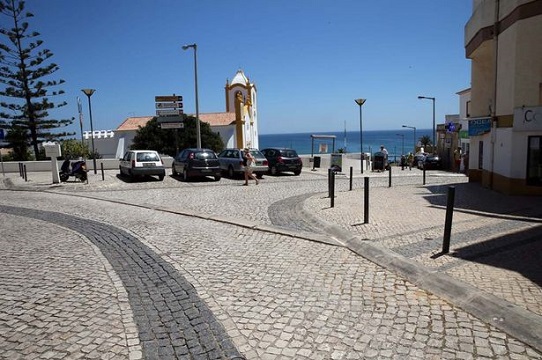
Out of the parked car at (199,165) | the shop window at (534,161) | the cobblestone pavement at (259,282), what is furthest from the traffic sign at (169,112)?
the shop window at (534,161)

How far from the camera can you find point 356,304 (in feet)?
14.7

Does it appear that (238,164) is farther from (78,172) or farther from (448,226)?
(448,226)

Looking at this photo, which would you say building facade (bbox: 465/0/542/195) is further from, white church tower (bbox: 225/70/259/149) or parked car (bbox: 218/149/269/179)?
white church tower (bbox: 225/70/259/149)

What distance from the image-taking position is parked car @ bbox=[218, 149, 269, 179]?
20516 millimetres

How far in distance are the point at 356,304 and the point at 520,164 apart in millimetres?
10845

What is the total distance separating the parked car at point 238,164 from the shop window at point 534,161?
11.8m

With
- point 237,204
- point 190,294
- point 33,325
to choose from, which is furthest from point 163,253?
point 237,204

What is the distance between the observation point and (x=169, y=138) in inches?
1930

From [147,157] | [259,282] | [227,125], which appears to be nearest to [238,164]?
[147,157]

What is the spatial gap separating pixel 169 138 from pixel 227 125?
1067 cm

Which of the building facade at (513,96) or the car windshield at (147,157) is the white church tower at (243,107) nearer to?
the car windshield at (147,157)

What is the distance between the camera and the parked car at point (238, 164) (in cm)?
2052

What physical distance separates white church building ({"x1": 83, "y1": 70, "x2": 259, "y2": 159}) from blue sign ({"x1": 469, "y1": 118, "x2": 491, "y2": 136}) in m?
39.2

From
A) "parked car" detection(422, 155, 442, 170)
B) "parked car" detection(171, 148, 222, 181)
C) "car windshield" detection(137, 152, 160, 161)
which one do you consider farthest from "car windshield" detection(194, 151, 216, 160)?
"parked car" detection(422, 155, 442, 170)
